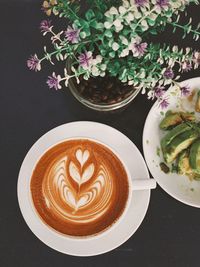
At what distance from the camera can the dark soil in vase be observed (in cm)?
85

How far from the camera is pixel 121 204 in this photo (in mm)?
876

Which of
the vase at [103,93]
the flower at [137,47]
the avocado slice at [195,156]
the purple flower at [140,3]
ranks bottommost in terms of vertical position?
the avocado slice at [195,156]

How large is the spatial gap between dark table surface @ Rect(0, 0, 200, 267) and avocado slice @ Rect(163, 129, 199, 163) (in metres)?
0.07

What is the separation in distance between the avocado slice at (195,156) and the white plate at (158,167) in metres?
0.05

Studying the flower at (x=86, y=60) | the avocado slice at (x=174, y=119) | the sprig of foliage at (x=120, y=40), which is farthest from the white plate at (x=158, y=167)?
the flower at (x=86, y=60)

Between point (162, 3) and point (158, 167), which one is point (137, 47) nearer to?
point (162, 3)

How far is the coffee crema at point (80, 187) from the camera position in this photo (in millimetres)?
876

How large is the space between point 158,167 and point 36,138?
10.1 inches

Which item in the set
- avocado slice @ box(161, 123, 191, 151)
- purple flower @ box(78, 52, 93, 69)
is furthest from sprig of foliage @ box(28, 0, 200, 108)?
avocado slice @ box(161, 123, 191, 151)

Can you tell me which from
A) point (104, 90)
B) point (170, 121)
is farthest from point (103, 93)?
point (170, 121)

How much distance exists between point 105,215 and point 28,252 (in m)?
0.17

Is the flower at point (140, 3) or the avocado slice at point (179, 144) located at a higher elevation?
the flower at point (140, 3)

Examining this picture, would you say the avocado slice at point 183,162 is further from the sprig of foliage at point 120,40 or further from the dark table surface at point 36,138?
the sprig of foliage at point 120,40

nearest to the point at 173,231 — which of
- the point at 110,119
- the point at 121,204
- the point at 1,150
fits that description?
the point at 121,204
